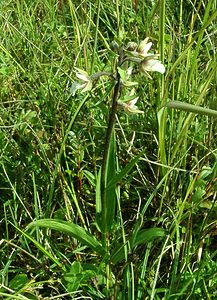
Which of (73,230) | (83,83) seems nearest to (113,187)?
(73,230)

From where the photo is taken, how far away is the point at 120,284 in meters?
1.13

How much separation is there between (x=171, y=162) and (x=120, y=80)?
321 mm

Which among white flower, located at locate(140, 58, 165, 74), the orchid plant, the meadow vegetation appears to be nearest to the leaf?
the meadow vegetation

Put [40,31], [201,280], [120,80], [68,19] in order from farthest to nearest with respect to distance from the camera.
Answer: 1. [68,19]
2. [40,31]
3. [201,280]
4. [120,80]

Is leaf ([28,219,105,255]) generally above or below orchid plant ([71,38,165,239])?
below

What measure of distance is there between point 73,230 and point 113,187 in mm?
125

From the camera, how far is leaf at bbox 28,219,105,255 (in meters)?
1.08

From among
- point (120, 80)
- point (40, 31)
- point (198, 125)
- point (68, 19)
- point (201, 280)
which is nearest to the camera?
point (120, 80)

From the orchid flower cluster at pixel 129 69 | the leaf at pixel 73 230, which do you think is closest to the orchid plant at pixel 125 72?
the orchid flower cluster at pixel 129 69

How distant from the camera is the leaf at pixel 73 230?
108 centimetres

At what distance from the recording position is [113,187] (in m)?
1.16

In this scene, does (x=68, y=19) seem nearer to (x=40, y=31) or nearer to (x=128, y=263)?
(x=40, y=31)

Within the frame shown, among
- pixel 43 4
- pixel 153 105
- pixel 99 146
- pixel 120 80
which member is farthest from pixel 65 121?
pixel 43 4

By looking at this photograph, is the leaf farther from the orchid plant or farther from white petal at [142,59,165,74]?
white petal at [142,59,165,74]
